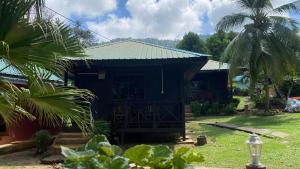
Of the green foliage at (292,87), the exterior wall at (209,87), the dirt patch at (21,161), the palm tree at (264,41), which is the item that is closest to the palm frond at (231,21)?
the palm tree at (264,41)

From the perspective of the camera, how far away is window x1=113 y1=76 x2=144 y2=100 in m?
14.7

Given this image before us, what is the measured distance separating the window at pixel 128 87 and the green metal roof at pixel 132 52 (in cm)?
102

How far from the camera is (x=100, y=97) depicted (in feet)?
47.0

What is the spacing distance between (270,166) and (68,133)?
21.1ft

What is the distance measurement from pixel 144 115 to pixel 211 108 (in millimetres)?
13135

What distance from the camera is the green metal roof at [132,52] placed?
508 inches

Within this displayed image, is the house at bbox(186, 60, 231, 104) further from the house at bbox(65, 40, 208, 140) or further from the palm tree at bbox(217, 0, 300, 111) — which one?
the house at bbox(65, 40, 208, 140)

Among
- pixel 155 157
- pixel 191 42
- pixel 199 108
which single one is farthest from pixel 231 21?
pixel 191 42

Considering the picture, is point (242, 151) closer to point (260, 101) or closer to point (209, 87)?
point (260, 101)

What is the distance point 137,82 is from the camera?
48.4ft

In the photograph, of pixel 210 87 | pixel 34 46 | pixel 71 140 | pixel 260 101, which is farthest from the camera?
pixel 210 87

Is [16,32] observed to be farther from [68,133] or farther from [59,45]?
[68,133]

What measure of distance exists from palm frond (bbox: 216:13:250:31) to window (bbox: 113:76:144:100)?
11.2 metres

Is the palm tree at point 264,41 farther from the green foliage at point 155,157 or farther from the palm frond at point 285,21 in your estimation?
the green foliage at point 155,157
